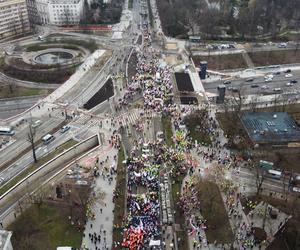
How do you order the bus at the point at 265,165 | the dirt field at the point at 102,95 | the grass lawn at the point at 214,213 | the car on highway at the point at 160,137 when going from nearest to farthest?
the grass lawn at the point at 214,213
the bus at the point at 265,165
the car on highway at the point at 160,137
the dirt field at the point at 102,95

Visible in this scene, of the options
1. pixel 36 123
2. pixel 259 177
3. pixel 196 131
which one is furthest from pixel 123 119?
pixel 259 177

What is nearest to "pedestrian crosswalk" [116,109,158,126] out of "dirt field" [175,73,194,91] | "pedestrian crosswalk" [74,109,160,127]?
"pedestrian crosswalk" [74,109,160,127]

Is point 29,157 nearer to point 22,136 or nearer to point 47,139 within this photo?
point 47,139

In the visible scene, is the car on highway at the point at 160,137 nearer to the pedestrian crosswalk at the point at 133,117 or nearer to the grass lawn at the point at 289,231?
the pedestrian crosswalk at the point at 133,117

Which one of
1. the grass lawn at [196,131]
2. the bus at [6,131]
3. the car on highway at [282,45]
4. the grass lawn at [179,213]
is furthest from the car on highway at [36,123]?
the car on highway at [282,45]

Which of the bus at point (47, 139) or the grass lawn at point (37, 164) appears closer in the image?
the grass lawn at point (37, 164)

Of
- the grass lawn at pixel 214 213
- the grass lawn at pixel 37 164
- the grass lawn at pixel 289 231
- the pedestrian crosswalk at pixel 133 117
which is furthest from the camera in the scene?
the pedestrian crosswalk at pixel 133 117
